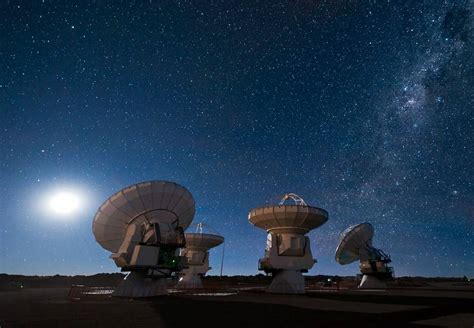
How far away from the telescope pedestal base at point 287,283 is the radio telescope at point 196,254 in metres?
15.7

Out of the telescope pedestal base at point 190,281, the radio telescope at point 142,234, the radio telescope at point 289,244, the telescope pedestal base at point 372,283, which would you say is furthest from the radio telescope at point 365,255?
the radio telescope at point 142,234

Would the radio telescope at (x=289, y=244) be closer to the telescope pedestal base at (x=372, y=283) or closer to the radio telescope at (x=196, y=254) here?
the radio telescope at (x=196, y=254)

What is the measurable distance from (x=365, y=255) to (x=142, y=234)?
3399 cm

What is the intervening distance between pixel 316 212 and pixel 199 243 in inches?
776

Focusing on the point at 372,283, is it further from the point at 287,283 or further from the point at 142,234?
the point at 142,234

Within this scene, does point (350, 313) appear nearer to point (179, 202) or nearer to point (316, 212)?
point (179, 202)

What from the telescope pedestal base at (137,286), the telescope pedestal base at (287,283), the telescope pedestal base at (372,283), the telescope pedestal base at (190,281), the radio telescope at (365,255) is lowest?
the telescope pedestal base at (137,286)

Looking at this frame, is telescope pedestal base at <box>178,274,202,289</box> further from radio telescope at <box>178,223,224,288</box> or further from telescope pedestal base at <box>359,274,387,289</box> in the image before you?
telescope pedestal base at <box>359,274,387,289</box>

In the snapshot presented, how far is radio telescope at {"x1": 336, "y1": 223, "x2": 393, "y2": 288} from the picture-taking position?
49750 mm

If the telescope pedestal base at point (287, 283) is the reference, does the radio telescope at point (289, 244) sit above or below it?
above

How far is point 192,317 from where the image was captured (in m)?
14.9

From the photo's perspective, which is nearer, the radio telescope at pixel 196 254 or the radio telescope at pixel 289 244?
the radio telescope at pixel 289 244

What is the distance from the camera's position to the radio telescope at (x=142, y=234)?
27266 mm

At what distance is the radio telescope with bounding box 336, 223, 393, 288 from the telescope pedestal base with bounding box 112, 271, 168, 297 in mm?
28853
